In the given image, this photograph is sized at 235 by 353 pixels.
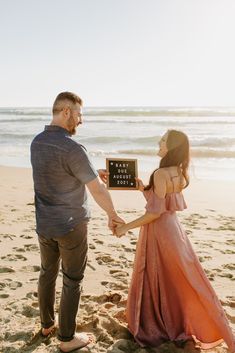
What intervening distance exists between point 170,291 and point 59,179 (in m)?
1.38

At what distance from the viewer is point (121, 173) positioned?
12.8ft

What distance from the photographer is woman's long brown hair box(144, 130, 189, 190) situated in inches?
141

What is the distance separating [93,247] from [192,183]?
5898mm

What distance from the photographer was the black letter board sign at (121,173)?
384 cm

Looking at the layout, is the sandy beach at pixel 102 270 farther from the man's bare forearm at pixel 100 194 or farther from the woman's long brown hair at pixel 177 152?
the woman's long brown hair at pixel 177 152

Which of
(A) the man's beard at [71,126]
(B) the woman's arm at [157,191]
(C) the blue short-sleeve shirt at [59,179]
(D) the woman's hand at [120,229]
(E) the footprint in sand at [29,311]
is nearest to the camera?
(C) the blue short-sleeve shirt at [59,179]

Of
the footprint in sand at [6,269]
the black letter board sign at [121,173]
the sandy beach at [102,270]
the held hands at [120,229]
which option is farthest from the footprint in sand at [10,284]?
the black letter board sign at [121,173]

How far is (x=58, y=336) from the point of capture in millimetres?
3545

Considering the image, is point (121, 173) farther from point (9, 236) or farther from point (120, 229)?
point (9, 236)

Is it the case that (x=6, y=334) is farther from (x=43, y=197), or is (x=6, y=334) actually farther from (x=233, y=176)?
(x=233, y=176)

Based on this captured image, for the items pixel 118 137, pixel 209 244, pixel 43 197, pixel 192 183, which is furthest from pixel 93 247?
pixel 118 137

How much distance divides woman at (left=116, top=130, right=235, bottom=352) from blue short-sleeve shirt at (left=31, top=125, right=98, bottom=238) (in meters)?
0.63

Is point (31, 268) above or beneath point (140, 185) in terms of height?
beneath

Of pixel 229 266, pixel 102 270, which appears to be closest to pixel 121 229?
pixel 102 270
